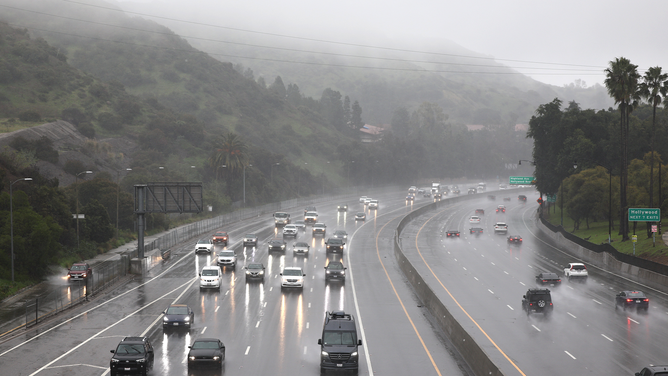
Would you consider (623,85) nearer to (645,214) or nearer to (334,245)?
(645,214)

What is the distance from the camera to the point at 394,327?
33.8 meters

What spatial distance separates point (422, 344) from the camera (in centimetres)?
2984

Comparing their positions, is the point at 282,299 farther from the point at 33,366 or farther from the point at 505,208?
the point at 505,208

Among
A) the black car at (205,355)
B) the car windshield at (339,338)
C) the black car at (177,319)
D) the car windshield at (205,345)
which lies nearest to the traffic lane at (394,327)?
the car windshield at (339,338)

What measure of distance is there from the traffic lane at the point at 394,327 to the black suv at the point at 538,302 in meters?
6.86

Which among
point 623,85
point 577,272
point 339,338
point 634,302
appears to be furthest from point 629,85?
point 339,338

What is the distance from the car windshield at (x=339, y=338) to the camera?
24781mm

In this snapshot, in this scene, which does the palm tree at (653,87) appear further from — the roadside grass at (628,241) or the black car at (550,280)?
the black car at (550,280)

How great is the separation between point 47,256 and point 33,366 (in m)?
28.4

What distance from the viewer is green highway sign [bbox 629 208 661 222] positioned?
62.1 metres

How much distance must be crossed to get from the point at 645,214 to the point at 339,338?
160ft

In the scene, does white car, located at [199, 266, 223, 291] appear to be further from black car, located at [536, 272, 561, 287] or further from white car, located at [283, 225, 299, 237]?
white car, located at [283, 225, 299, 237]

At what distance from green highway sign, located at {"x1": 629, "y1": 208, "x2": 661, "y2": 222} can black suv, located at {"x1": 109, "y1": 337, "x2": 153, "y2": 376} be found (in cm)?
5399

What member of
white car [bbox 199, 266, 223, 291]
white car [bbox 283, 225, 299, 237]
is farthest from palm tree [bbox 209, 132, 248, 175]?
white car [bbox 199, 266, 223, 291]
